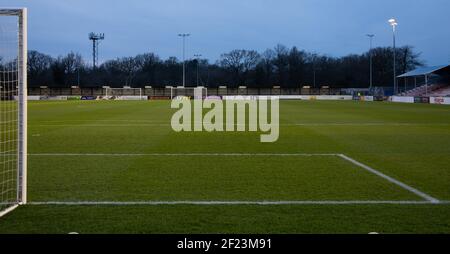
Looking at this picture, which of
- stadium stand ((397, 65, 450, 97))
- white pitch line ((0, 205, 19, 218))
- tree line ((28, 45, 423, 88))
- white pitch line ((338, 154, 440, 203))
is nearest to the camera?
white pitch line ((0, 205, 19, 218))

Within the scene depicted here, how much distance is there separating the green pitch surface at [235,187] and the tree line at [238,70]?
109184mm

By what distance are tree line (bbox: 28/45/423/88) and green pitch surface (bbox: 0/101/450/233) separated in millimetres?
109184

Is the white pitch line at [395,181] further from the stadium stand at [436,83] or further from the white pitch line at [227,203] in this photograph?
the stadium stand at [436,83]

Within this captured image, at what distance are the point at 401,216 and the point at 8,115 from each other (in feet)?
71.4

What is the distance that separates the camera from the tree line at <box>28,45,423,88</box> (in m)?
125

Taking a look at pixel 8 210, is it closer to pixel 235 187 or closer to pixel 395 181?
pixel 235 187

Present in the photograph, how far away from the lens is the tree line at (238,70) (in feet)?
409

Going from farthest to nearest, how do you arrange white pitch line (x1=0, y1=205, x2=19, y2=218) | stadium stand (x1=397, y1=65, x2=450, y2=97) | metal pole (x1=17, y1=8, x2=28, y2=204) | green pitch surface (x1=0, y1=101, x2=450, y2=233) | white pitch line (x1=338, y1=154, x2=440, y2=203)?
1. stadium stand (x1=397, y1=65, x2=450, y2=97)
2. white pitch line (x1=338, y1=154, x2=440, y2=203)
3. metal pole (x1=17, y1=8, x2=28, y2=204)
4. white pitch line (x1=0, y1=205, x2=19, y2=218)
5. green pitch surface (x1=0, y1=101, x2=450, y2=233)

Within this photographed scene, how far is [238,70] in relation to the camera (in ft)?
461

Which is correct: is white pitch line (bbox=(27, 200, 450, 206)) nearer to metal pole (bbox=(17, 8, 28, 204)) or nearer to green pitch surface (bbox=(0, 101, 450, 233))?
green pitch surface (bbox=(0, 101, 450, 233))

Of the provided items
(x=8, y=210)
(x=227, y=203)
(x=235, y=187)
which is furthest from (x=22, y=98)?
(x=235, y=187)

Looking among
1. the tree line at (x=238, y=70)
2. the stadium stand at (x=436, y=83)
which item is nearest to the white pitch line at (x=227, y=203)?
the stadium stand at (x=436, y=83)

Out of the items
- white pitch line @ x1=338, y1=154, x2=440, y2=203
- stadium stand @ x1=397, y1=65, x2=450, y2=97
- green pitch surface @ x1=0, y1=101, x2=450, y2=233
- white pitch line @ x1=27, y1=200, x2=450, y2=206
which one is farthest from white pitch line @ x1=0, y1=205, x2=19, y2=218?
stadium stand @ x1=397, y1=65, x2=450, y2=97
